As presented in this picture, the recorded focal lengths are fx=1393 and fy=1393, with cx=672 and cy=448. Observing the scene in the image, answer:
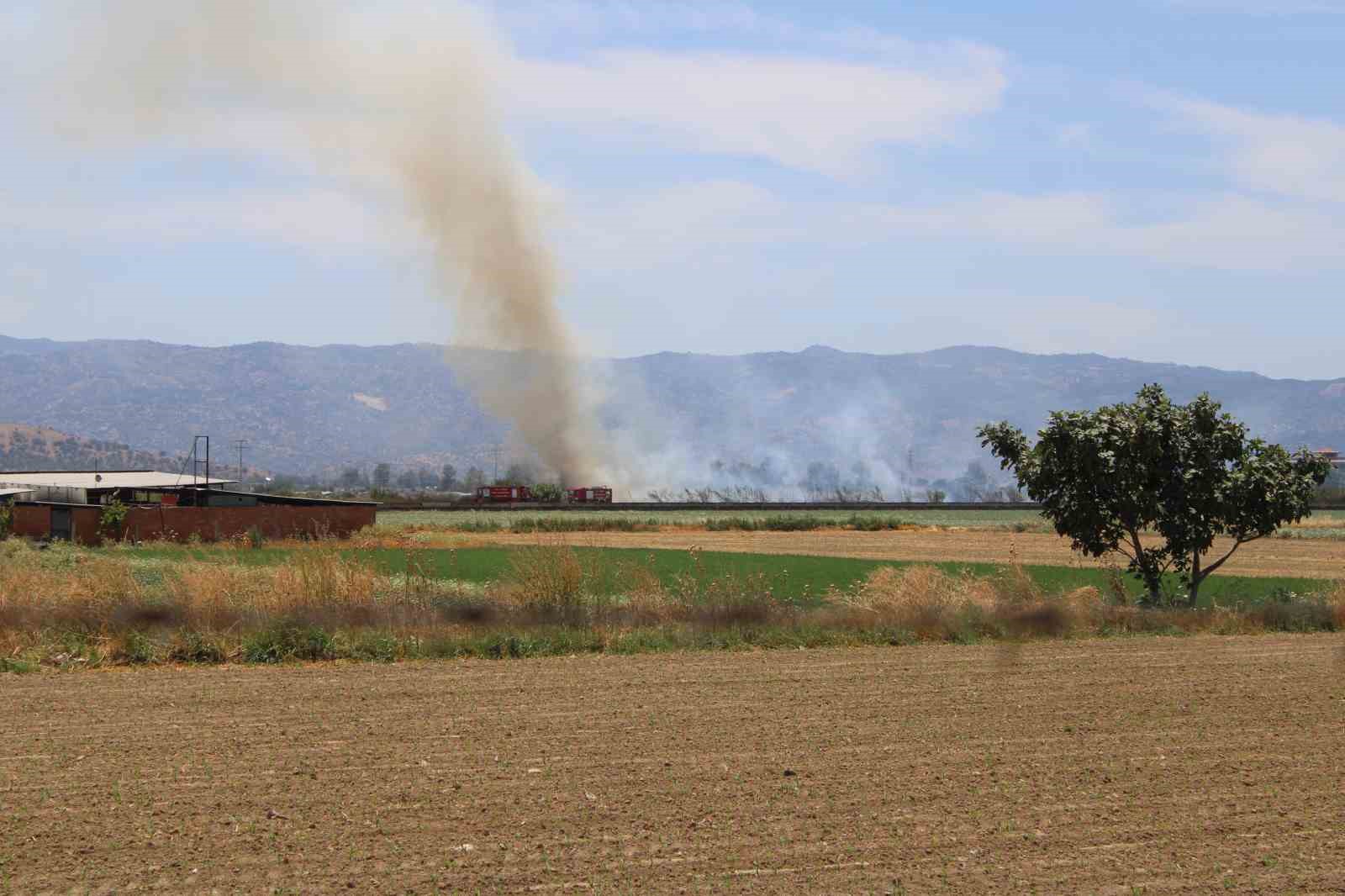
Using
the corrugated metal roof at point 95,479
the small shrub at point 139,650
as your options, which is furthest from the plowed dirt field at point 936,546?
the corrugated metal roof at point 95,479

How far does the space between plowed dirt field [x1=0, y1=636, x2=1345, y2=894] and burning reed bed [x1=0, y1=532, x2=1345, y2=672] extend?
161cm

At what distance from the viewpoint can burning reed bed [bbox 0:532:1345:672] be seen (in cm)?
2030

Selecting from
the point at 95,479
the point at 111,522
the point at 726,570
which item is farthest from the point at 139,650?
the point at 95,479

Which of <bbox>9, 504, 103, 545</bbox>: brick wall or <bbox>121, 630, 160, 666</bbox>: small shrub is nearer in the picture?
<bbox>121, 630, 160, 666</bbox>: small shrub

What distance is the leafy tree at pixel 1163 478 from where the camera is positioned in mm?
26406

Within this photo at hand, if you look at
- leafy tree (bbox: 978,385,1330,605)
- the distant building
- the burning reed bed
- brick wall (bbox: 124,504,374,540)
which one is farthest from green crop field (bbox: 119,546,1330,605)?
the distant building

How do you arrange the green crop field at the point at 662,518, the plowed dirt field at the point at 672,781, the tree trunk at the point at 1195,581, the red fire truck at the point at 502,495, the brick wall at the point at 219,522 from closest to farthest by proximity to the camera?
the plowed dirt field at the point at 672,781 → the tree trunk at the point at 1195,581 → the brick wall at the point at 219,522 → the green crop field at the point at 662,518 → the red fire truck at the point at 502,495

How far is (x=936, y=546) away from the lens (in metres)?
63.9

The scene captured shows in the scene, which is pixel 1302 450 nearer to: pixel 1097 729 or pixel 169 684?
pixel 1097 729

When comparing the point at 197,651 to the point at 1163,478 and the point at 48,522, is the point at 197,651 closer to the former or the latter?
the point at 1163,478

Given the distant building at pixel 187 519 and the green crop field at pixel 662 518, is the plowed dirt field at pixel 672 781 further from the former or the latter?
the green crop field at pixel 662 518

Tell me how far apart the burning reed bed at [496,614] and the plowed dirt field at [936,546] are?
1842 centimetres

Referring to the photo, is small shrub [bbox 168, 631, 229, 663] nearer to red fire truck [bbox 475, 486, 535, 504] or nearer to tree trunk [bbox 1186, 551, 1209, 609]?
tree trunk [bbox 1186, 551, 1209, 609]

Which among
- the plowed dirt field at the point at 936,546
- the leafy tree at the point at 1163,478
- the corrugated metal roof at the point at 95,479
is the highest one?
the leafy tree at the point at 1163,478
